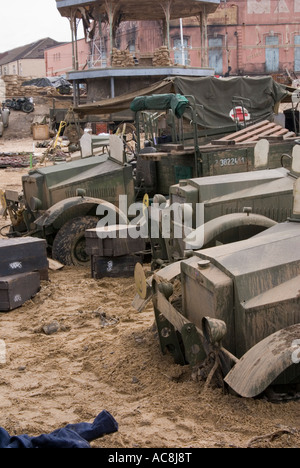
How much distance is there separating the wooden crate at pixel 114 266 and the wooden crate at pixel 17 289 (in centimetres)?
92

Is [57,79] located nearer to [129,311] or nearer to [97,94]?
[97,94]

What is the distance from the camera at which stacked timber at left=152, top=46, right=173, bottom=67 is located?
26969 mm

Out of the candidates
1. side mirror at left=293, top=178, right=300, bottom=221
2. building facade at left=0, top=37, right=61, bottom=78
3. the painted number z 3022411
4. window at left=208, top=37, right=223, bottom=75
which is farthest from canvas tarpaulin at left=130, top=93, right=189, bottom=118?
building facade at left=0, top=37, right=61, bottom=78

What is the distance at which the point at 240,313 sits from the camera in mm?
4156

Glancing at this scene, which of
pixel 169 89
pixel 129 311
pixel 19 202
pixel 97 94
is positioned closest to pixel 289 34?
pixel 97 94

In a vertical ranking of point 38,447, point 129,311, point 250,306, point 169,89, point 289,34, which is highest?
point 289,34

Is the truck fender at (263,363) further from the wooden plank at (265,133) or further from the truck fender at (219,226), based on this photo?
the wooden plank at (265,133)

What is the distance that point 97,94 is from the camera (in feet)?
94.0

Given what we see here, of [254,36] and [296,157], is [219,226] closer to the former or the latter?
[296,157]

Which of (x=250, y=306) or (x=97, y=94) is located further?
(x=97, y=94)

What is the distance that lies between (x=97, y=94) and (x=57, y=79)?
506 inches

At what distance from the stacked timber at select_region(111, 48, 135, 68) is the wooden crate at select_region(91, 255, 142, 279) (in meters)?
20.5

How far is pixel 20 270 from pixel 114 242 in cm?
128

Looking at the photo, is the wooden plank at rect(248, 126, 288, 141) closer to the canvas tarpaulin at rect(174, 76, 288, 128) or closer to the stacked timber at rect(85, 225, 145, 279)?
the stacked timber at rect(85, 225, 145, 279)
